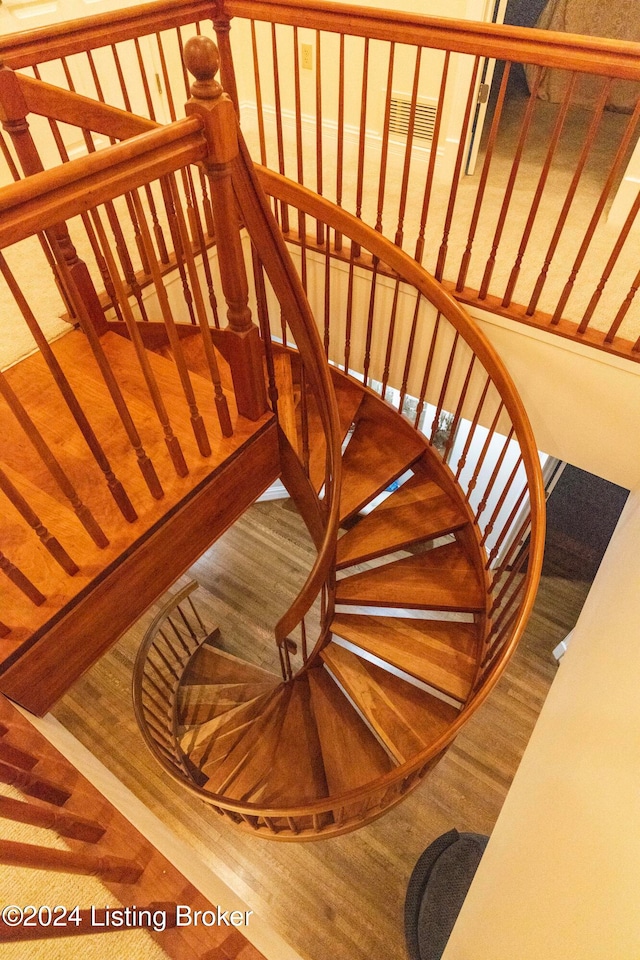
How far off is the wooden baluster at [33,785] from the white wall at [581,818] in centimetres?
120

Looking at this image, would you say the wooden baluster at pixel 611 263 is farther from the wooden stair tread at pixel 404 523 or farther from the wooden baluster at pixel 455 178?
the wooden stair tread at pixel 404 523

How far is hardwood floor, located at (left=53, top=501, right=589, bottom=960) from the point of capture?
3150mm

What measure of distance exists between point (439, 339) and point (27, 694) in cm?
217

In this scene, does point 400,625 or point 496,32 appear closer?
point 496,32

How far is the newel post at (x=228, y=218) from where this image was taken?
1.07 metres

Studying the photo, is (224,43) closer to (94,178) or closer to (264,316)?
(264,316)

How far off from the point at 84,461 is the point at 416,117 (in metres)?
3.01

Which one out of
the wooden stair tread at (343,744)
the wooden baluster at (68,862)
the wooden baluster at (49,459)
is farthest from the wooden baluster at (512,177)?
the wooden baluster at (68,862)

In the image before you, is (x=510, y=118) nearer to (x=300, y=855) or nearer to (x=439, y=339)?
(x=439, y=339)

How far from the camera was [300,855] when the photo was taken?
332cm

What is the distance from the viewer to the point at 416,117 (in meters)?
3.25

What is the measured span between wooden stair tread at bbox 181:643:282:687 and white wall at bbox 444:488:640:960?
6.26 ft

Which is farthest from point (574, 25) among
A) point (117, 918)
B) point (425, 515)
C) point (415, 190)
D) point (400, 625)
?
point (117, 918)

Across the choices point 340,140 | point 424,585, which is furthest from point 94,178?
point 424,585
